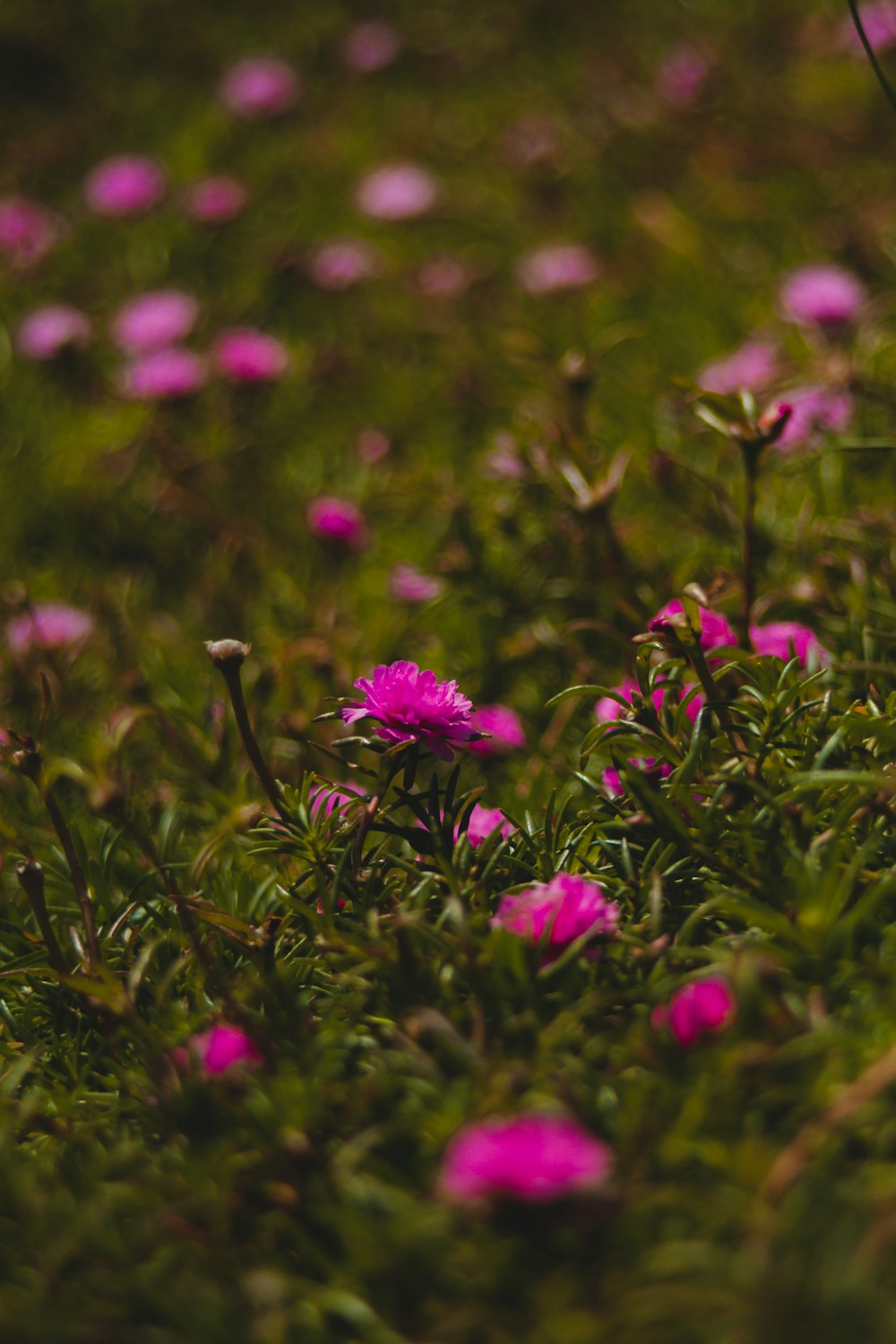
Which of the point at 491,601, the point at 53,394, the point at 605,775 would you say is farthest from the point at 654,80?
the point at 605,775

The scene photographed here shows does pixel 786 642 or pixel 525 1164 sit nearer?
pixel 525 1164

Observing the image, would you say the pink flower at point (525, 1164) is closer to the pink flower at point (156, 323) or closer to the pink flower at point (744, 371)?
the pink flower at point (744, 371)

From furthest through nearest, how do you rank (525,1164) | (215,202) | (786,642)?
(215,202) < (786,642) < (525,1164)

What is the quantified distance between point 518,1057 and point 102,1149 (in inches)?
12.1

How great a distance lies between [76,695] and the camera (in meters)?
1.63

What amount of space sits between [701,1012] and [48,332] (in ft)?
6.21

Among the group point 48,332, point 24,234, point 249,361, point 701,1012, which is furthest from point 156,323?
point 701,1012

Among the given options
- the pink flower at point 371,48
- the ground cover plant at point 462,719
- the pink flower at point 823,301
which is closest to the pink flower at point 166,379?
the ground cover plant at point 462,719

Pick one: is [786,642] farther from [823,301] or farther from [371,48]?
[371,48]

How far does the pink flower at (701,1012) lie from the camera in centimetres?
79

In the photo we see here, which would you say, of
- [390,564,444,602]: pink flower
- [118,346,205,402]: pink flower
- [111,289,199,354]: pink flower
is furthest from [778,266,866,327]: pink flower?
[111,289,199,354]: pink flower

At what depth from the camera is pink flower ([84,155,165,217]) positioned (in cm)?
274

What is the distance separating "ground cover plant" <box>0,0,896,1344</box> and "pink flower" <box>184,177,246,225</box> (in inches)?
1.0

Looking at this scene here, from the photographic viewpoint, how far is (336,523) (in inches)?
65.6
